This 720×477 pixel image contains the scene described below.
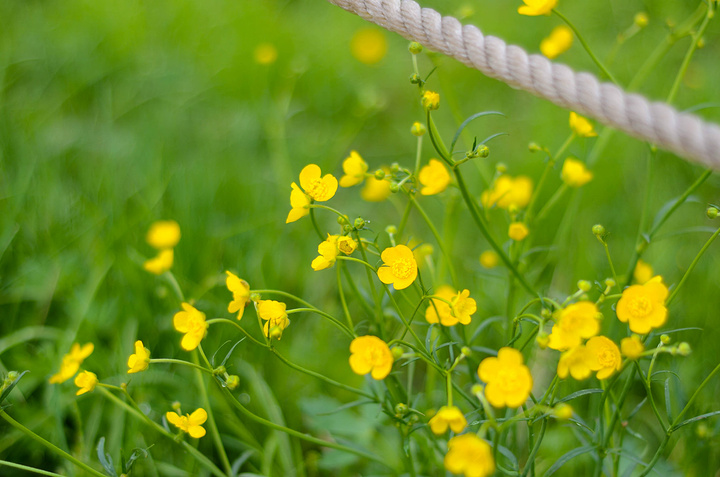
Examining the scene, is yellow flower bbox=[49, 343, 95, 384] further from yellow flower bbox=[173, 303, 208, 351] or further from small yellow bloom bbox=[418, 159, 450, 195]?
small yellow bloom bbox=[418, 159, 450, 195]

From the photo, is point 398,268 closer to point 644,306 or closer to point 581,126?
point 644,306

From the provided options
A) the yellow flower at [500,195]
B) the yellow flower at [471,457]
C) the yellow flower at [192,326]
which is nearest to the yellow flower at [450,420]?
the yellow flower at [471,457]

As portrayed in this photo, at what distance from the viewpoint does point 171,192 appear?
1.66 meters

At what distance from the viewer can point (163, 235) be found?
1.35m

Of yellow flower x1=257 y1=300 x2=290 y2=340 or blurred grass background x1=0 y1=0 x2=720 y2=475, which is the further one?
blurred grass background x1=0 y1=0 x2=720 y2=475

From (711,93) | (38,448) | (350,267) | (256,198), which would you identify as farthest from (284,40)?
(38,448)

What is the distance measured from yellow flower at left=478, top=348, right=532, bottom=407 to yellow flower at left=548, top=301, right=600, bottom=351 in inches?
2.7

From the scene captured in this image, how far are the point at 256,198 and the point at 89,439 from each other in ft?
2.69

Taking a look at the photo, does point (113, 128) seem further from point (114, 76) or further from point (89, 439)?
point (89, 439)

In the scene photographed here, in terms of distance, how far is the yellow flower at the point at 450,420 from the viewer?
680 millimetres

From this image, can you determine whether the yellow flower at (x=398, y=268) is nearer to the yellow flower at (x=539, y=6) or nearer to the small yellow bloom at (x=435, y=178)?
the small yellow bloom at (x=435, y=178)

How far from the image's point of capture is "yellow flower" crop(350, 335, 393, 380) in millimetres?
745

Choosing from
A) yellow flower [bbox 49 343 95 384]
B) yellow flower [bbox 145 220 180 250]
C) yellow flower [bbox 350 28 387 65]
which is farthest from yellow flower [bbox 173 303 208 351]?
yellow flower [bbox 350 28 387 65]

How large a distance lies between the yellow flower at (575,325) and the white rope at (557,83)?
21cm
